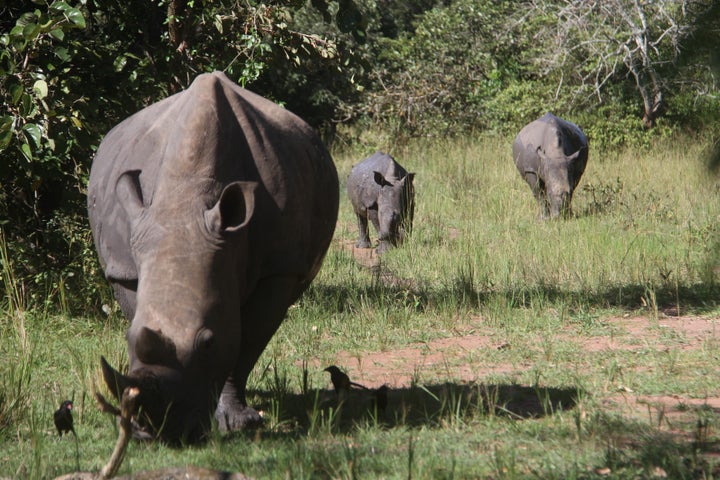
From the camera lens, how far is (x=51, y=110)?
696 cm

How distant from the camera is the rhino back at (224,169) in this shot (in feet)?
15.5

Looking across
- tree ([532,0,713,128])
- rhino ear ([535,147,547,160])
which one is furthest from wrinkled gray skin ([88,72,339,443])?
tree ([532,0,713,128])

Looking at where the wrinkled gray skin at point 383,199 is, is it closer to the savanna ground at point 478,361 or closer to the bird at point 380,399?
the savanna ground at point 478,361

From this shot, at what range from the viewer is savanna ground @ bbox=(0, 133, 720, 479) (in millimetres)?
4359

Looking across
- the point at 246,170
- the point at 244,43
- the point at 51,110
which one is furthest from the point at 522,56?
the point at 246,170

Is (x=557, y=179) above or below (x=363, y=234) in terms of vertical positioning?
above

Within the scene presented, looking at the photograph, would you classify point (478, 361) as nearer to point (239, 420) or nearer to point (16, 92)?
point (239, 420)

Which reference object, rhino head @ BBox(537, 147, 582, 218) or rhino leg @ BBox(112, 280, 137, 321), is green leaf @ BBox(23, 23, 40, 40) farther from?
rhino head @ BBox(537, 147, 582, 218)

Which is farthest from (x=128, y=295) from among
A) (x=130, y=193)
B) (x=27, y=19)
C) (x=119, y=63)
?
(x=119, y=63)

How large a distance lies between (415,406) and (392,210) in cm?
697

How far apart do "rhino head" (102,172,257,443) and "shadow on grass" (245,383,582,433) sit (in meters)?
0.63

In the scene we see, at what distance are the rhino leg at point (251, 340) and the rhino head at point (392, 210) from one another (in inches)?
280

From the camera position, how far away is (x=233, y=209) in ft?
14.9

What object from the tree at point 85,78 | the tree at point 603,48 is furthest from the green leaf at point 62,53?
the tree at point 603,48
